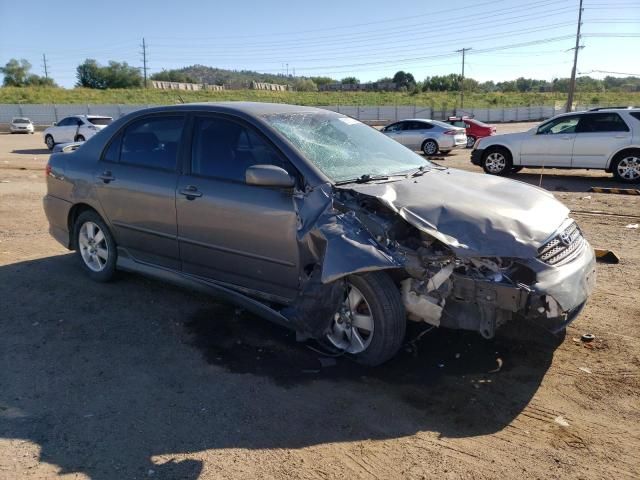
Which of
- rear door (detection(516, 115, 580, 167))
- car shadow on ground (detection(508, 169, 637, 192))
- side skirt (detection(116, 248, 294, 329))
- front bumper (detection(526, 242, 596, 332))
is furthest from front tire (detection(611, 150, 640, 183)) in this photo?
side skirt (detection(116, 248, 294, 329))

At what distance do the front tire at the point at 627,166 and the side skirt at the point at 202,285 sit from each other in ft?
37.5

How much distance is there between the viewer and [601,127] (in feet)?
41.9

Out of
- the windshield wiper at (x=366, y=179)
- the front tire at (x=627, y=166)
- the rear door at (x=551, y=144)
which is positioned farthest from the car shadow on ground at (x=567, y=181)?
the windshield wiper at (x=366, y=179)

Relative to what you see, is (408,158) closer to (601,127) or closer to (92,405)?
(92,405)

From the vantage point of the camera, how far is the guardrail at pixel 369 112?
46.5 meters

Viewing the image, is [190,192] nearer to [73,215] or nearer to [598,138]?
[73,215]

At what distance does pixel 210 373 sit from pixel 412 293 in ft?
4.98

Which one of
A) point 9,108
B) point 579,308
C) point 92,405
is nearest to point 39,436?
point 92,405

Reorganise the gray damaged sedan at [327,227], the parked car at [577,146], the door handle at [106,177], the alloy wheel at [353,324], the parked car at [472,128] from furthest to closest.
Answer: the parked car at [472,128] → the parked car at [577,146] → the door handle at [106,177] → the alloy wheel at [353,324] → the gray damaged sedan at [327,227]

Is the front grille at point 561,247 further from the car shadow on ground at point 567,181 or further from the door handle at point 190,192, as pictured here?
the car shadow on ground at point 567,181

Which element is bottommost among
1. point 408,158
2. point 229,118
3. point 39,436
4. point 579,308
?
point 39,436

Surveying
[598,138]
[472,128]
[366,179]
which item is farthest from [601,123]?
[472,128]

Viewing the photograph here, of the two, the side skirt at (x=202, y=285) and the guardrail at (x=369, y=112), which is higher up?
the guardrail at (x=369, y=112)

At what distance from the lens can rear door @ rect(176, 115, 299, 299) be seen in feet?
13.0
